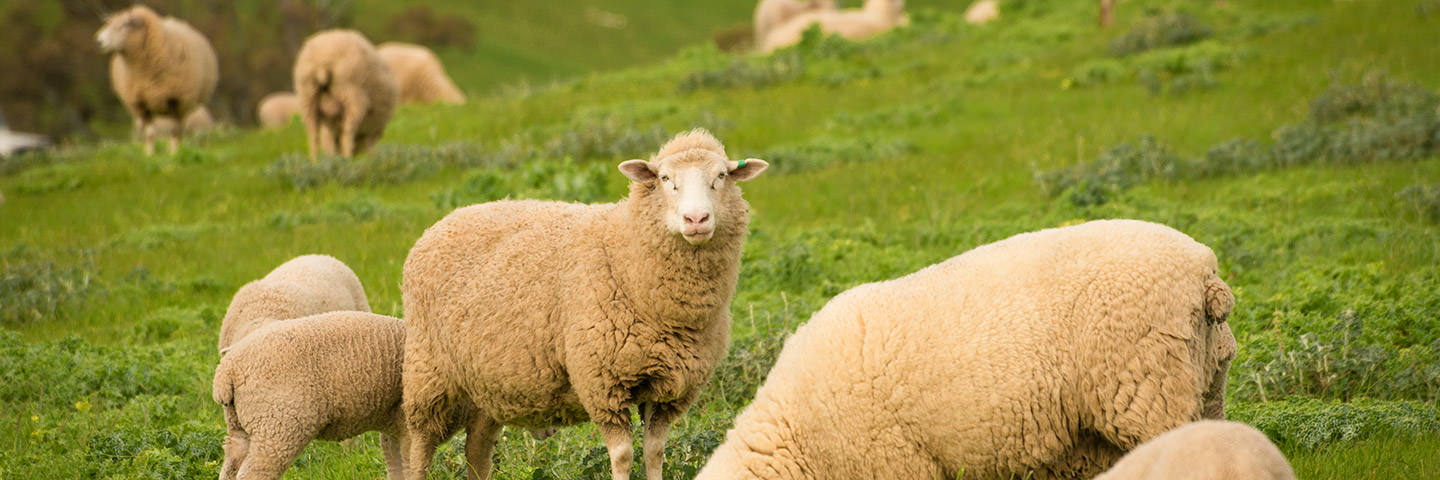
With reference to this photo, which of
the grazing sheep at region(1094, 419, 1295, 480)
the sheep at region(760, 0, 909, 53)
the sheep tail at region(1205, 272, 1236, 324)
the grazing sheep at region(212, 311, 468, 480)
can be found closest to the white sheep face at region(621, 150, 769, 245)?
the grazing sheep at region(212, 311, 468, 480)

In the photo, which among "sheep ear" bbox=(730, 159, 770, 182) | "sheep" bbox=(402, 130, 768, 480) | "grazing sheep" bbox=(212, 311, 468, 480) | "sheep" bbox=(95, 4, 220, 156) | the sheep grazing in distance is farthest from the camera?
the sheep grazing in distance

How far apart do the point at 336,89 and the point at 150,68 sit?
4666 mm

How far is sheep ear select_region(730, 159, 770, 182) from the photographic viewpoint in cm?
629

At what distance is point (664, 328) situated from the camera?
6242 millimetres

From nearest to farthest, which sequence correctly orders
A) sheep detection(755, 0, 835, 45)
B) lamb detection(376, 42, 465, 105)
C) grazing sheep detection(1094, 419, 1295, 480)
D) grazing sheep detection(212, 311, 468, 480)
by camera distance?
grazing sheep detection(1094, 419, 1295, 480) → grazing sheep detection(212, 311, 468, 480) → lamb detection(376, 42, 465, 105) → sheep detection(755, 0, 835, 45)

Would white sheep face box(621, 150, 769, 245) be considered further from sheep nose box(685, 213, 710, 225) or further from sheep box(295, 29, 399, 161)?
sheep box(295, 29, 399, 161)

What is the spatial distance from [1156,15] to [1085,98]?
4.23m

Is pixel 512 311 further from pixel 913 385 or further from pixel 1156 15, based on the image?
pixel 1156 15

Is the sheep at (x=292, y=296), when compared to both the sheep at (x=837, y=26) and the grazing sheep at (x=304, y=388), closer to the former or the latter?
the grazing sheep at (x=304, y=388)

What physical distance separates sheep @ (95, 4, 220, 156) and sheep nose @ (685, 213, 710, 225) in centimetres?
1528

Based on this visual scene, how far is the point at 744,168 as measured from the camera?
21.0 feet

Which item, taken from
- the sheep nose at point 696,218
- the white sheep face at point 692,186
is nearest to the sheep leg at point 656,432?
the white sheep face at point 692,186

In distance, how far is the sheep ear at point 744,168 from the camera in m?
6.29

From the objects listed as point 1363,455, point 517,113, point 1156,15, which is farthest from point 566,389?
point 1156,15
